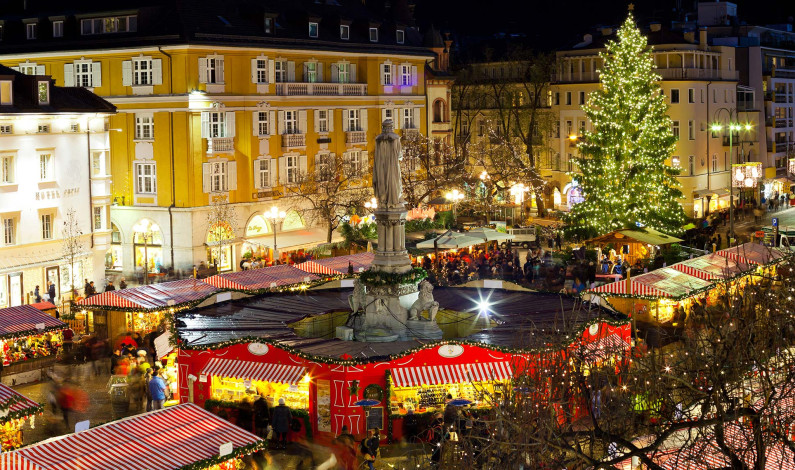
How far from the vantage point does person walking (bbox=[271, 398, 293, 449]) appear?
95.7 ft

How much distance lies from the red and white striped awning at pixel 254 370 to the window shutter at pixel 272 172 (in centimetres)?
3282

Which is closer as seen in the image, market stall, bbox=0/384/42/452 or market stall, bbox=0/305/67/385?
market stall, bbox=0/384/42/452

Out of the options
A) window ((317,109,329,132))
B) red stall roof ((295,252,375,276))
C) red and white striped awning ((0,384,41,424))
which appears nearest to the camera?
red and white striped awning ((0,384,41,424))

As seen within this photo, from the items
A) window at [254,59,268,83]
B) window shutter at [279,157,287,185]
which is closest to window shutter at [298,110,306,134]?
window shutter at [279,157,287,185]

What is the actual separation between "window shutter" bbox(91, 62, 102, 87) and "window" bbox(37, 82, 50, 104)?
10587 millimetres

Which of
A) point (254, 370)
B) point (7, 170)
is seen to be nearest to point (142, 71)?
point (7, 170)

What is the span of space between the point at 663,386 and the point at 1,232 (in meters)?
36.4

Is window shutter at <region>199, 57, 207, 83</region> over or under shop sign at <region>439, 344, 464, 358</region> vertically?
over

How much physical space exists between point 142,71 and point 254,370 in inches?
1267

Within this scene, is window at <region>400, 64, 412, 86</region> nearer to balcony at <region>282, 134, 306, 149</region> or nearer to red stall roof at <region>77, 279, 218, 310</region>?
balcony at <region>282, 134, 306, 149</region>

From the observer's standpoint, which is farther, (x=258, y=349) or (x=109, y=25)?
(x=109, y=25)

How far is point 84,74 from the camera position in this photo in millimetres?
61562

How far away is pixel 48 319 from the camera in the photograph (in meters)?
37.2

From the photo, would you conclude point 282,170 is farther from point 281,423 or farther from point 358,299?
point 281,423
